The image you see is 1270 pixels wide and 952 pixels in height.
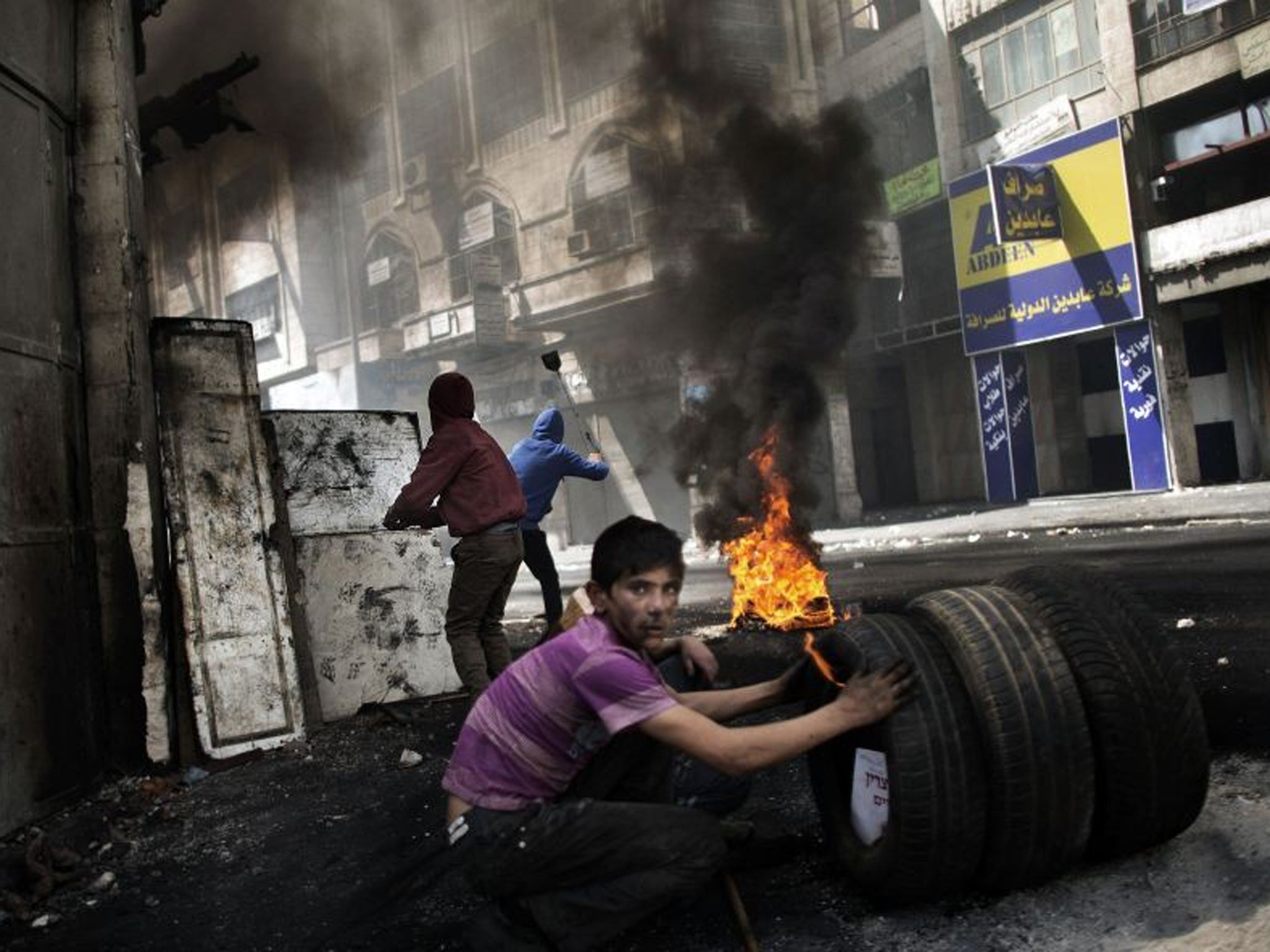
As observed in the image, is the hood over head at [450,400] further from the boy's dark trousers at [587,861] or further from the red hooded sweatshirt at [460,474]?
the boy's dark trousers at [587,861]

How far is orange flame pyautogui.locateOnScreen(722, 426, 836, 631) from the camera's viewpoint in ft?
24.3

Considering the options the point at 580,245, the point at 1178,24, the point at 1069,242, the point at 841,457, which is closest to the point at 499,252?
the point at 580,245

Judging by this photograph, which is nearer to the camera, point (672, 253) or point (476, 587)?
point (476, 587)

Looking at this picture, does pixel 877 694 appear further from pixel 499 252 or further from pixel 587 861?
pixel 499 252

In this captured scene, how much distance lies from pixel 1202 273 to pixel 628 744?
17.3m

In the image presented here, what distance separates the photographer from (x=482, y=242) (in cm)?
2678

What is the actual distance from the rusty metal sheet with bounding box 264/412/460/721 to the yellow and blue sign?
15.2m

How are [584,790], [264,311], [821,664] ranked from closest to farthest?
1. [584,790]
2. [821,664]
3. [264,311]

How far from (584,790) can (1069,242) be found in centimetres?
1840

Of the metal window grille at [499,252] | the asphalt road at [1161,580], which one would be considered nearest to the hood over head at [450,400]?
the asphalt road at [1161,580]

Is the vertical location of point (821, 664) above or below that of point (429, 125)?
below

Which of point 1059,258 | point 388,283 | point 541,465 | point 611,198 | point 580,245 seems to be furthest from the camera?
point 388,283

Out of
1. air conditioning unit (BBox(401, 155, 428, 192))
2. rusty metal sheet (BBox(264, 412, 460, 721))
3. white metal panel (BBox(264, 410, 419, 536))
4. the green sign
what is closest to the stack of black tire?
rusty metal sheet (BBox(264, 412, 460, 721))

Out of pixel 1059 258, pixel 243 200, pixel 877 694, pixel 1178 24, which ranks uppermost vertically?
pixel 1178 24
